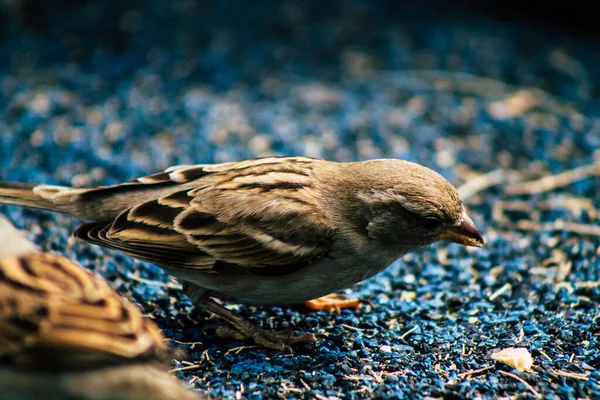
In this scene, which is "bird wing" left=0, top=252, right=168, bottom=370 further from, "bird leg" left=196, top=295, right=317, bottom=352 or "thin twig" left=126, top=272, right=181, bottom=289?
"thin twig" left=126, top=272, right=181, bottom=289

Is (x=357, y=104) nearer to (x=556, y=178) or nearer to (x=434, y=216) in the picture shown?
(x=556, y=178)

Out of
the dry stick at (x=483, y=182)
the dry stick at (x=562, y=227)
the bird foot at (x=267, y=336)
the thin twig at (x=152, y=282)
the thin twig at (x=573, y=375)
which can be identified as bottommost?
the bird foot at (x=267, y=336)

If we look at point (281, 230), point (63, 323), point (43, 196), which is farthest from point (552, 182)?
point (63, 323)

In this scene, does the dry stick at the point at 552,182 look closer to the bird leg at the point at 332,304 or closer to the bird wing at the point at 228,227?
the bird leg at the point at 332,304

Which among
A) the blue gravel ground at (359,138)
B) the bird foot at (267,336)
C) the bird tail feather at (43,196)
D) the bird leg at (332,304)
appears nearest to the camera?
the blue gravel ground at (359,138)

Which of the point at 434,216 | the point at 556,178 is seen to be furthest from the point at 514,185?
the point at 434,216

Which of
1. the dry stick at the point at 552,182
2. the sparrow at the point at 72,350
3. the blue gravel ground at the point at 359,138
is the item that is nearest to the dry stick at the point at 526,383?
the blue gravel ground at the point at 359,138

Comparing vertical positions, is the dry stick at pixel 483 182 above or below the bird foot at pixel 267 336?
above

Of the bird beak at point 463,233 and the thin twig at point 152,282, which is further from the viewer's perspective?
the thin twig at point 152,282
